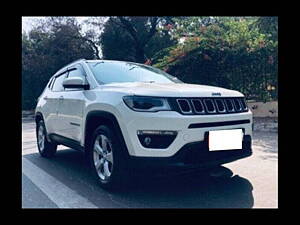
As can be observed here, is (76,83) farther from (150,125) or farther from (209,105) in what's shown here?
(209,105)

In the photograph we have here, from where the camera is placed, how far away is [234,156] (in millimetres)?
3369

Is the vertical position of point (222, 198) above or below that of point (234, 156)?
below

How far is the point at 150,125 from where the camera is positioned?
2.98 meters

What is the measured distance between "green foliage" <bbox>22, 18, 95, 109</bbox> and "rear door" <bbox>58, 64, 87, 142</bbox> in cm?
1829

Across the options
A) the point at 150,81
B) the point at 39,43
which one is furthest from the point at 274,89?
the point at 39,43

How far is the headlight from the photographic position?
3039 millimetres

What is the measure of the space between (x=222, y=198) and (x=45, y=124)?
138 inches

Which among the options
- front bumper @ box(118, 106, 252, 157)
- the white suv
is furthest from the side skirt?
front bumper @ box(118, 106, 252, 157)

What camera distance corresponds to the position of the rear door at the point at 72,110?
3965mm

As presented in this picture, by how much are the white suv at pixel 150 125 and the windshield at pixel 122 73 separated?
0.01m

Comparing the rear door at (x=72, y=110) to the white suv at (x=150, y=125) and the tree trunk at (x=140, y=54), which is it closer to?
the white suv at (x=150, y=125)

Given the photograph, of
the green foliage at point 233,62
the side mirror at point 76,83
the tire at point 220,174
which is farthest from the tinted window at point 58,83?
the green foliage at point 233,62

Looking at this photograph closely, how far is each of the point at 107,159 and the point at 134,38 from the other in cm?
1804
